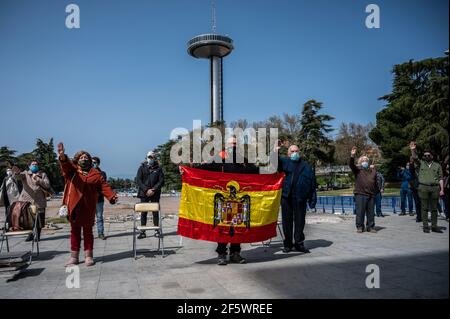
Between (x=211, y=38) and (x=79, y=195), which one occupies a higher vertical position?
(x=211, y=38)

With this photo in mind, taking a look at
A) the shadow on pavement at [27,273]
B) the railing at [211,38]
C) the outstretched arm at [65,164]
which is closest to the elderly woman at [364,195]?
the outstretched arm at [65,164]

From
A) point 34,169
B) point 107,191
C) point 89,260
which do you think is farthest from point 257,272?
point 34,169

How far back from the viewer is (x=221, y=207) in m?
6.55

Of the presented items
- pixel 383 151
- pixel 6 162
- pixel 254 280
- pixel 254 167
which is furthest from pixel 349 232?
pixel 383 151

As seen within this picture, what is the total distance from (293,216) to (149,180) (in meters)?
4.45

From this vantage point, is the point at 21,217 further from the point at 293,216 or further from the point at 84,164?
the point at 293,216

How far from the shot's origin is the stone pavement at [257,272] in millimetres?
4333

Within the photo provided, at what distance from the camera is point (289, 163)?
24.7ft

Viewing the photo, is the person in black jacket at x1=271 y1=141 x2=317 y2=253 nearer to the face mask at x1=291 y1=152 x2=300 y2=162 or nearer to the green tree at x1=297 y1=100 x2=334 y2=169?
the face mask at x1=291 y1=152 x2=300 y2=162
